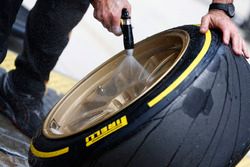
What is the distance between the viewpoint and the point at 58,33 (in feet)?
7.60

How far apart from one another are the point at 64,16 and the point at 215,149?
112cm

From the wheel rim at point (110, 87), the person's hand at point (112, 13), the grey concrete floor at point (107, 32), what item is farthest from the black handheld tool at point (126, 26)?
the grey concrete floor at point (107, 32)

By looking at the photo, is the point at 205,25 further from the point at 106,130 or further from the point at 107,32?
the point at 107,32

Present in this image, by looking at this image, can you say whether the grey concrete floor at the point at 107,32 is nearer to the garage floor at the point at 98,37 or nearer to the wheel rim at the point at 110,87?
the garage floor at the point at 98,37

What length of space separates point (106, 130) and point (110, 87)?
46cm

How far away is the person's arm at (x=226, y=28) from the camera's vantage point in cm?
151

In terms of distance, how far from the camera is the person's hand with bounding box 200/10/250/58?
1510mm

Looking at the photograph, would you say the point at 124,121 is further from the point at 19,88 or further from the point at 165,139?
the point at 19,88

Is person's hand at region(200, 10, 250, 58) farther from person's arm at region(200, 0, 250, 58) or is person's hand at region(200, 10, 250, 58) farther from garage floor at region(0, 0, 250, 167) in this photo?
garage floor at region(0, 0, 250, 167)

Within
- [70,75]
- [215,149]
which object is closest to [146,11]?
[70,75]

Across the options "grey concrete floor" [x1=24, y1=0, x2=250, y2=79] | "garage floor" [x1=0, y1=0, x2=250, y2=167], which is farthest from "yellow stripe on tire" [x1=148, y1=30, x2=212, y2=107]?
"grey concrete floor" [x1=24, y1=0, x2=250, y2=79]

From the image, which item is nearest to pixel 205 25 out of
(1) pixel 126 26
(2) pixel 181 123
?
(1) pixel 126 26

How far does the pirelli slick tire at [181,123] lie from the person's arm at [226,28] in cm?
2

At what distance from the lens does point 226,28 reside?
153 centimetres
